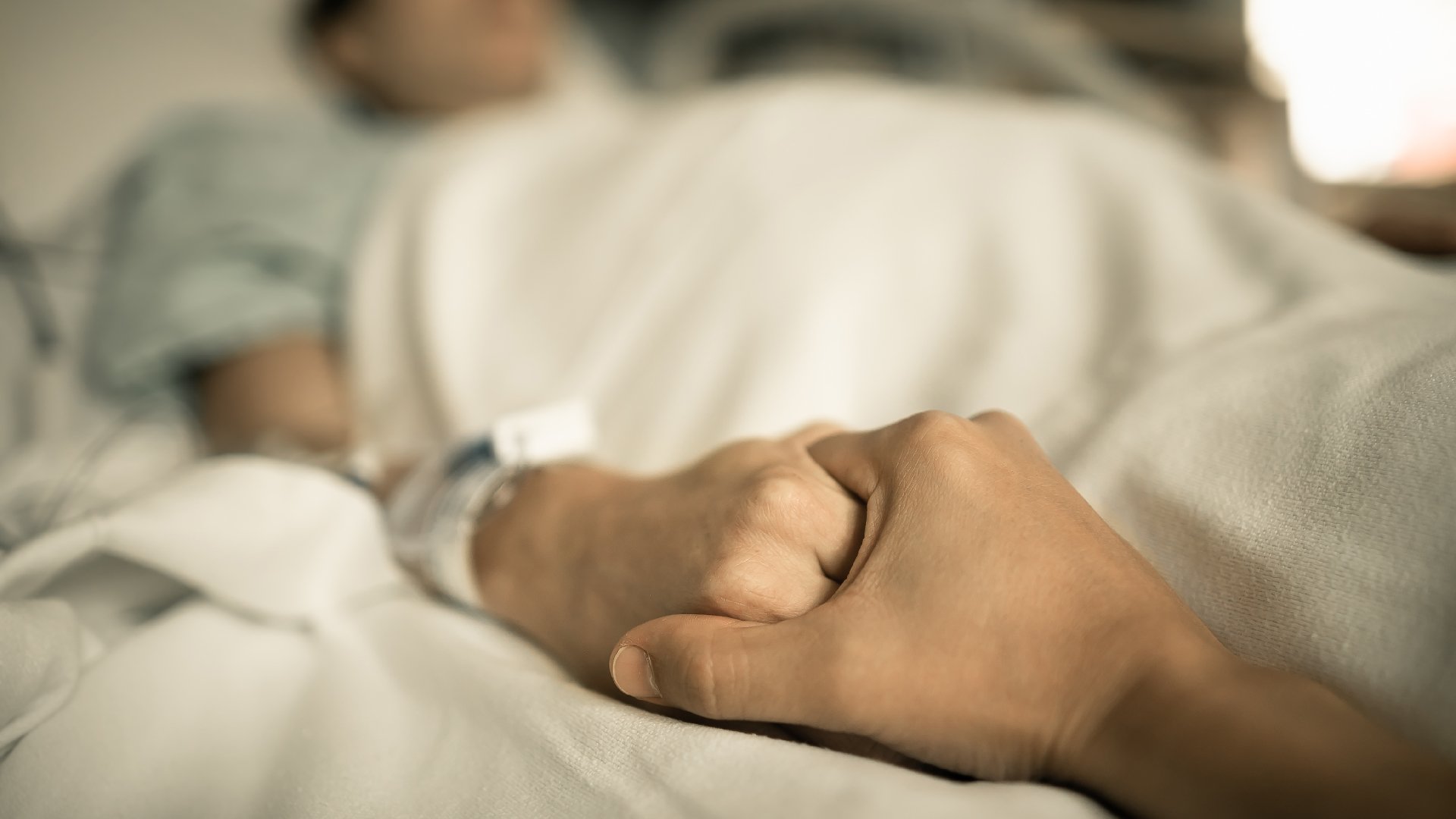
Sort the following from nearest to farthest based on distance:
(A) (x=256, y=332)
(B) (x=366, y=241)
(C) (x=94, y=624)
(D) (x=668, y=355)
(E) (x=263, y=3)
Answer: (C) (x=94, y=624)
(D) (x=668, y=355)
(A) (x=256, y=332)
(B) (x=366, y=241)
(E) (x=263, y=3)

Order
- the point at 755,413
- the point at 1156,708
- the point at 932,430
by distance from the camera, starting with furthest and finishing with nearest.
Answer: the point at 755,413
the point at 932,430
the point at 1156,708

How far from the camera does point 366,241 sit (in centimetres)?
104

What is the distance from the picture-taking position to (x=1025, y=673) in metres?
0.34

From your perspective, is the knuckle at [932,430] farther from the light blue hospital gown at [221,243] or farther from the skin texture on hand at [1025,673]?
the light blue hospital gown at [221,243]

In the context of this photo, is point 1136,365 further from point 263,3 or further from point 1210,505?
point 263,3

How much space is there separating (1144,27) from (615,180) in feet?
3.47

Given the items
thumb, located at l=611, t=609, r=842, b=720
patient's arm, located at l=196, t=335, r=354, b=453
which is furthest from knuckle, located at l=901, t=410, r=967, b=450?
patient's arm, located at l=196, t=335, r=354, b=453

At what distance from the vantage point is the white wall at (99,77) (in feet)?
3.54

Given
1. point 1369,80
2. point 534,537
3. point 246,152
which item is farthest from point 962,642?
point 1369,80

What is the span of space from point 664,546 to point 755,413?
8.7 inches

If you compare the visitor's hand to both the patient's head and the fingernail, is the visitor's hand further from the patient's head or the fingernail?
the patient's head

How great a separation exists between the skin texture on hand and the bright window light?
1.98m

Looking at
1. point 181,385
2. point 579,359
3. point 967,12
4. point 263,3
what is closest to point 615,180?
point 579,359

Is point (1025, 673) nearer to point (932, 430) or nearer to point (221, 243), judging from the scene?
point (932, 430)
